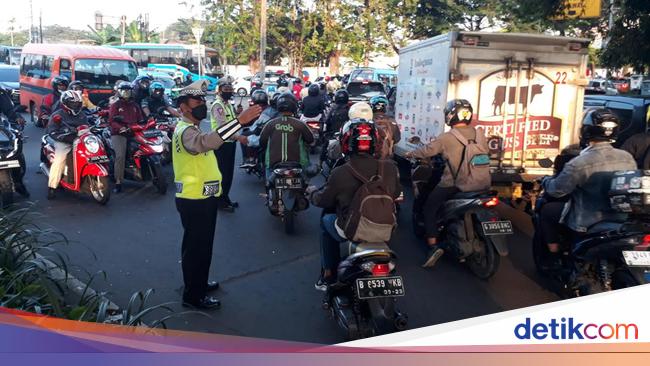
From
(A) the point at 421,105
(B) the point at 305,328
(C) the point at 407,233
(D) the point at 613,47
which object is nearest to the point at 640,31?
(D) the point at 613,47

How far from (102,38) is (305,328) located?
1866 inches

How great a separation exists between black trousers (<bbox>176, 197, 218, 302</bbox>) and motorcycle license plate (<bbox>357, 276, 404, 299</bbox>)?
1403mm

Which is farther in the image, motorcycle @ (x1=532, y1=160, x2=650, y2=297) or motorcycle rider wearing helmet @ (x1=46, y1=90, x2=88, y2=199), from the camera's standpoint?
motorcycle rider wearing helmet @ (x1=46, y1=90, x2=88, y2=199)

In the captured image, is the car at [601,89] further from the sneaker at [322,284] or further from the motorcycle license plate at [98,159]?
the motorcycle license plate at [98,159]

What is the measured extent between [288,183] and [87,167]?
3.02m

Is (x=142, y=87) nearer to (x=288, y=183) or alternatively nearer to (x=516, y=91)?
(x=288, y=183)

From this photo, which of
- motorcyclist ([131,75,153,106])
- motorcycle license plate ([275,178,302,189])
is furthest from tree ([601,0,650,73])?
motorcyclist ([131,75,153,106])

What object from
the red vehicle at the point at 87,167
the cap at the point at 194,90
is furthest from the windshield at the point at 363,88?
the cap at the point at 194,90

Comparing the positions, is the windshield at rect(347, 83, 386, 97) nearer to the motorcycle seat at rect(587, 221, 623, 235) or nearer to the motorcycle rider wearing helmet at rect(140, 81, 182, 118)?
the motorcycle rider wearing helmet at rect(140, 81, 182, 118)

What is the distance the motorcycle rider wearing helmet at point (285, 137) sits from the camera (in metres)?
7.23

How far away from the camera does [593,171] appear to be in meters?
4.68

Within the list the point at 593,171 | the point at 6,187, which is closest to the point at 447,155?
the point at 593,171

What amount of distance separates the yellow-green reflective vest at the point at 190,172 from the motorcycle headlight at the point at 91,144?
4041 millimetres

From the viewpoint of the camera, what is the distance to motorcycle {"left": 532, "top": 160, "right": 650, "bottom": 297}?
13.3 feet
